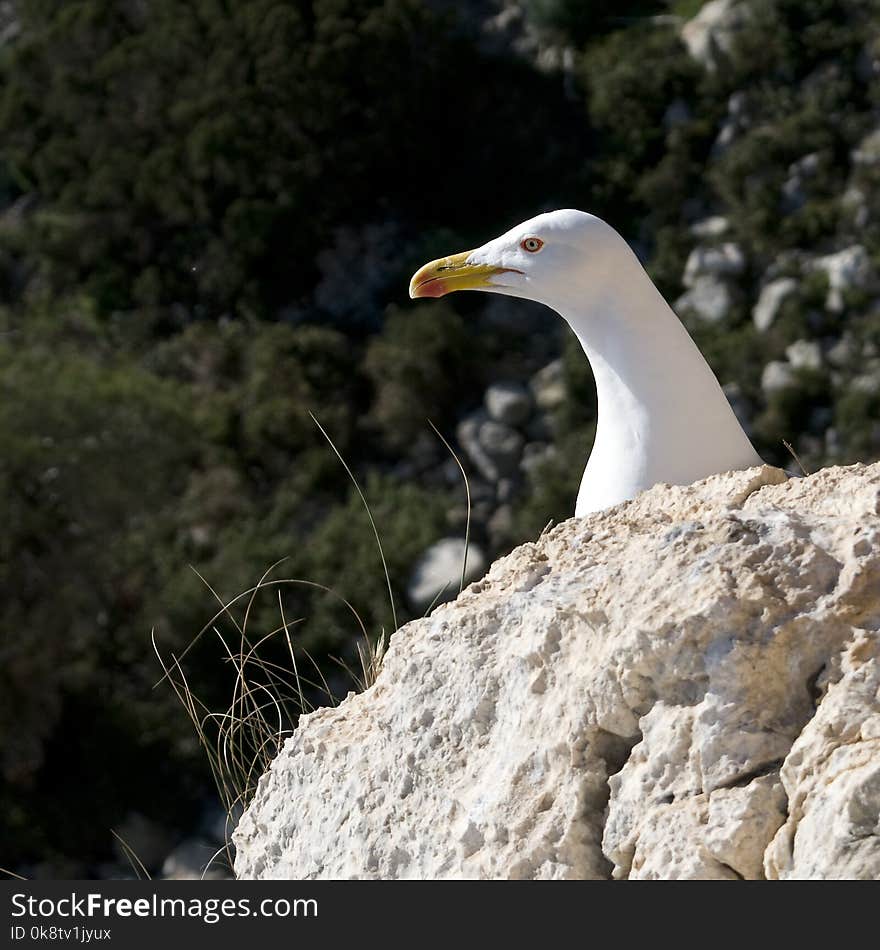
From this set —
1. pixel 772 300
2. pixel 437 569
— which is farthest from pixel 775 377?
pixel 437 569

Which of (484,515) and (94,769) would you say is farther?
(484,515)

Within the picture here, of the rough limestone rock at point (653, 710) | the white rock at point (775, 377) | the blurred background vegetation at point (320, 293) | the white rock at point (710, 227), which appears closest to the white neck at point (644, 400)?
the rough limestone rock at point (653, 710)

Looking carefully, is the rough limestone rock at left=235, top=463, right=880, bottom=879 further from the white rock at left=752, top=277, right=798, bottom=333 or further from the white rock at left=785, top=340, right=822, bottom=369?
the white rock at left=752, top=277, right=798, bottom=333

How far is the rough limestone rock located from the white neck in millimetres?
1071

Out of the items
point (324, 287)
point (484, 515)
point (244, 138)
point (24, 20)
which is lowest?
point (484, 515)

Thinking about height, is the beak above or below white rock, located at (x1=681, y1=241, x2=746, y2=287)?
above

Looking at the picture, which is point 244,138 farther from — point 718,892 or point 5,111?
point 718,892

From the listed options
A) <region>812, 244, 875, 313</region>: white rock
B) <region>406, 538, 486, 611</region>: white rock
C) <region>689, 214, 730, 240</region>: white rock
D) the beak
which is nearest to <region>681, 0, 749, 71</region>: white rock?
<region>689, 214, 730, 240</region>: white rock

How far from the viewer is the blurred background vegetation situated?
14820 millimetres

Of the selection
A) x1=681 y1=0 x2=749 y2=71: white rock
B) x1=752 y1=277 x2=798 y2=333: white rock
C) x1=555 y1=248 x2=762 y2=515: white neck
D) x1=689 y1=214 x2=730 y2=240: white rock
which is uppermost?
x1=555 y1=248 x2=762 y2=515: white neck

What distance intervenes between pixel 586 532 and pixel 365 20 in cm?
1728

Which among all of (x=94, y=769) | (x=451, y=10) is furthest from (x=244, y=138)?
(x=94, y=769)

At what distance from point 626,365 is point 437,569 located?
10.8 meters

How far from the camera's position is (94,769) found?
14031mm
